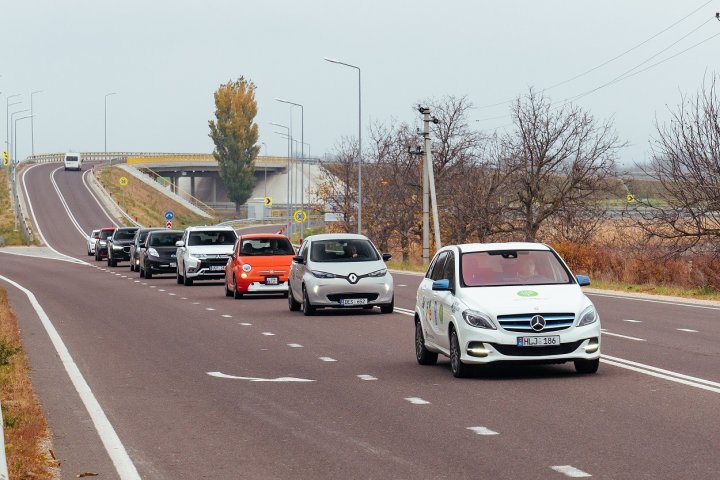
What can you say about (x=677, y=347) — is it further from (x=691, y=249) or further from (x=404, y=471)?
(x=691, y=249)

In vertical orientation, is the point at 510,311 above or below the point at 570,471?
above

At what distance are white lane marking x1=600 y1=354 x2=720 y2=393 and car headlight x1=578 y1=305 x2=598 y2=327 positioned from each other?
35.5 inches

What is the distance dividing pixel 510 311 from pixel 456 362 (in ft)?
2.86

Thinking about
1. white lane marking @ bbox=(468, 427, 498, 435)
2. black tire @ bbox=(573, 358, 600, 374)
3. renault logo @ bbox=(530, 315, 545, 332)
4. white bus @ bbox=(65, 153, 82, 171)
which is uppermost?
white bus @ bbox=(65, 153, 82, 171)

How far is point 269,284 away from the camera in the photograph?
3375cm

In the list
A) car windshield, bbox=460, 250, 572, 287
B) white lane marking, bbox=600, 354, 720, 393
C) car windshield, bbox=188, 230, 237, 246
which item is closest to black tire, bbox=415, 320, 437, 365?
car windshield, bbox=460, 250, 572, 287

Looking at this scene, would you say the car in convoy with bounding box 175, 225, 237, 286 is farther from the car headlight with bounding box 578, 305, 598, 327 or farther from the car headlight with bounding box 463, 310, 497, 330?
the car headlight with bounding box 578, 305, 598, 327

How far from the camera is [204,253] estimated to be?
4138 centimetres

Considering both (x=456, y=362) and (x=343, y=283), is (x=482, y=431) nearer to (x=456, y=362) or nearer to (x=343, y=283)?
(x=456, y=362)

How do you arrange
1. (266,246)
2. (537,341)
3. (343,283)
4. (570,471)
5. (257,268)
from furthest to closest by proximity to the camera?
(266,246), (257,268), (343,283), (537,341), (570,471)

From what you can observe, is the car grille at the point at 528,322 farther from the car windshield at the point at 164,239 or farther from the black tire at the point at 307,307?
the car windshield at the point at 164,239

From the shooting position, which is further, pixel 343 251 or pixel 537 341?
pixel 343 251

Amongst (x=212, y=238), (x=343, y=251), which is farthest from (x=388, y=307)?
(x=212, y=238)

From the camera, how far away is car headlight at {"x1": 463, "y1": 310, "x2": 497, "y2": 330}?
591 inches
